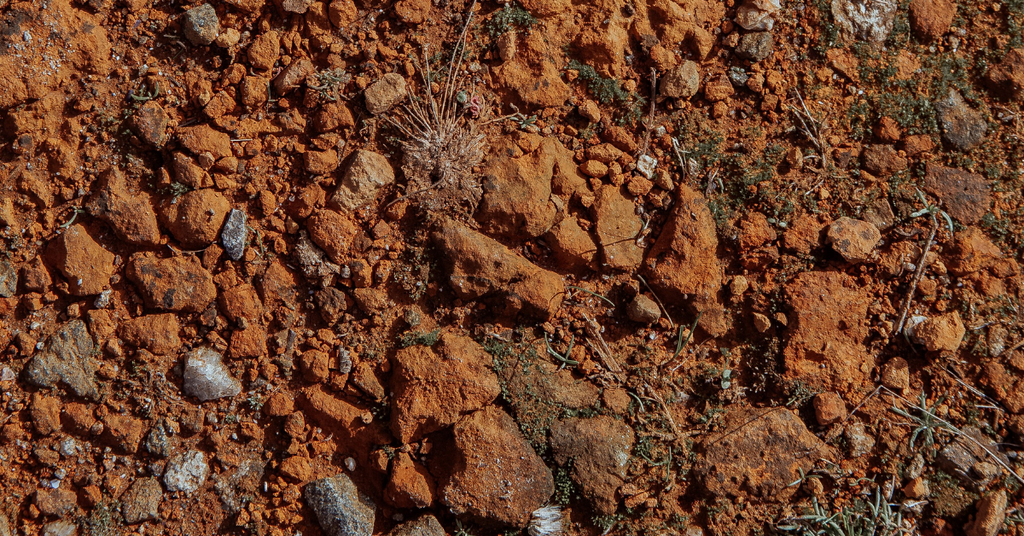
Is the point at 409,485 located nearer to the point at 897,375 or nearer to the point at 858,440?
the point at 858,440

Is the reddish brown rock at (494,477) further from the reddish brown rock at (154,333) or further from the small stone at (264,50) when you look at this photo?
the small stone at (264,50)

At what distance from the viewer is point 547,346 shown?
132 inches

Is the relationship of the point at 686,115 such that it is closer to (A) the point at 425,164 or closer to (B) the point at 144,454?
(A) the point at 425,164

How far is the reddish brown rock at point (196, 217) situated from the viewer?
329 cm

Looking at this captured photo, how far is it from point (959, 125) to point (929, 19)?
607mm

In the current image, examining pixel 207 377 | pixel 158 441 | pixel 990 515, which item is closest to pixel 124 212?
pixel 207 377

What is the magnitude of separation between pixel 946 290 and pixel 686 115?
5.39 feet

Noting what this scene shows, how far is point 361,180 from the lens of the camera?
3.31 metres

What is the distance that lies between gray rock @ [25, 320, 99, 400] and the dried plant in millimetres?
1818

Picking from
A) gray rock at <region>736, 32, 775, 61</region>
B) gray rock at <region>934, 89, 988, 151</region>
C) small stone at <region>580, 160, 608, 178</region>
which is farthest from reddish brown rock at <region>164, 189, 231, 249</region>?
gray rock at <region>934, 89, 988, 151</region>

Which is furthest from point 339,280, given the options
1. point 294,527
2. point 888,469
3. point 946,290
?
point 946,290

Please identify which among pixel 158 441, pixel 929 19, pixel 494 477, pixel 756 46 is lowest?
pixel 158 441

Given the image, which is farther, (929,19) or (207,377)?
(929,19)

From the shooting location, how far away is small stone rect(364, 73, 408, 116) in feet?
11.1
